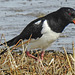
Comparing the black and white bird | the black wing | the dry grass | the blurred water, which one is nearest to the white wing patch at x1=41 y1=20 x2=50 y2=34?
the black and white bird

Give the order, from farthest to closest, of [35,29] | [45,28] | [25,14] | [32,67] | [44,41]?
[25,14], [35,29], [44,41], [45,28], [32,67]

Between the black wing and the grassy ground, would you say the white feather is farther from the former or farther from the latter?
the grassy ground

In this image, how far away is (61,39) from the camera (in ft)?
32.9

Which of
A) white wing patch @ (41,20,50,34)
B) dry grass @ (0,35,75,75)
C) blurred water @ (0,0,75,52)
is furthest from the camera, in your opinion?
blurred water @ (0,0,75,52)

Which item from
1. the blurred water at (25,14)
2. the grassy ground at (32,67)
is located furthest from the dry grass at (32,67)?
the blurred water at (25,14)

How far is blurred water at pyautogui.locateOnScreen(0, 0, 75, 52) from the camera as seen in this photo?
33.2 feet

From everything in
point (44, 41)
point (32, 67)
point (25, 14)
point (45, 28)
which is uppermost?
point (45, 28)

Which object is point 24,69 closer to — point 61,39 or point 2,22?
point 61,39

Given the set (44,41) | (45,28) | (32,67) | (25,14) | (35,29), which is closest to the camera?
(32,67)

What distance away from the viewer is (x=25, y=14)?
13.3m

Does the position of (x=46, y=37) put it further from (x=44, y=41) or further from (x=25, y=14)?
(x=25, y=14)

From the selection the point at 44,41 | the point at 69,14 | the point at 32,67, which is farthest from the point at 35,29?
the point at 32,67

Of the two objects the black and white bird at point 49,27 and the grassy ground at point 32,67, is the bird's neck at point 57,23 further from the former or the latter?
the grassy ground at point 32,67

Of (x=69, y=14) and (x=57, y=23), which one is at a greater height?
(x=69, y=14)
